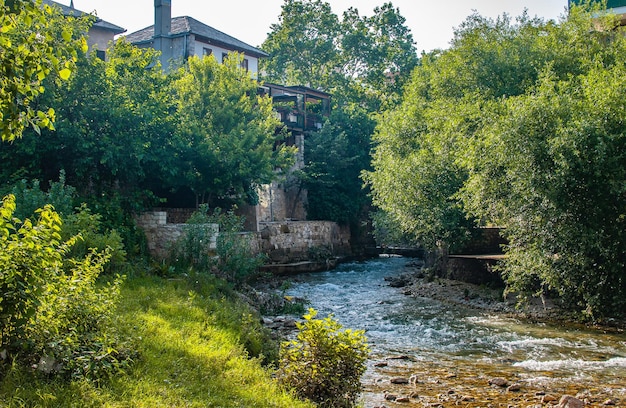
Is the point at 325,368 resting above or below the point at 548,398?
above

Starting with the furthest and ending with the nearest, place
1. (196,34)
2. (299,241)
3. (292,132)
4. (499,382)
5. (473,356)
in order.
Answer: (292,132)
(196,34)
(299,241)
(473,356)
(499,382)

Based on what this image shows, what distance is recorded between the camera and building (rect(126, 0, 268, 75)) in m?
32.6

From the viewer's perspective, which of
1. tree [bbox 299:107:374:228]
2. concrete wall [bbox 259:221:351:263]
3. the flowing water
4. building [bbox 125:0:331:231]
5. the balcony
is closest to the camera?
the flowing water

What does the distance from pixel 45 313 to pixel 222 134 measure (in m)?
18.5

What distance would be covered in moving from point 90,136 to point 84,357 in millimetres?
12287

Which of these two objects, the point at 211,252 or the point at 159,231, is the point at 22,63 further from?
the point at 159,231

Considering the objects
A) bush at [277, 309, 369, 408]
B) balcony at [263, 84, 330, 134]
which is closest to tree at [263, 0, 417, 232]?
balcony at [263, 84, 330, 134]

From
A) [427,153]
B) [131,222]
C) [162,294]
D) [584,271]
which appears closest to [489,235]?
[427,153]

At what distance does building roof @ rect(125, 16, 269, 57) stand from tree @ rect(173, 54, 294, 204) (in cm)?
1066

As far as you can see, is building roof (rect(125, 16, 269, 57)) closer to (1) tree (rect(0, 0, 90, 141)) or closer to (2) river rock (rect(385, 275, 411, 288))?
(2) river rock (rect(385, 275, 411, 288))

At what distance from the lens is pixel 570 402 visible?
327 inches

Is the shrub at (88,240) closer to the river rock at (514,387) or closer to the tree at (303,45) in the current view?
the river rock at (514,387)

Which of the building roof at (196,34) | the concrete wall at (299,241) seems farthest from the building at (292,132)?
the building roof at (196,34)

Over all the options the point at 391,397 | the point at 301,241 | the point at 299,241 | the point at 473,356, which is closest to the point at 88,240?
the point at 391,397
